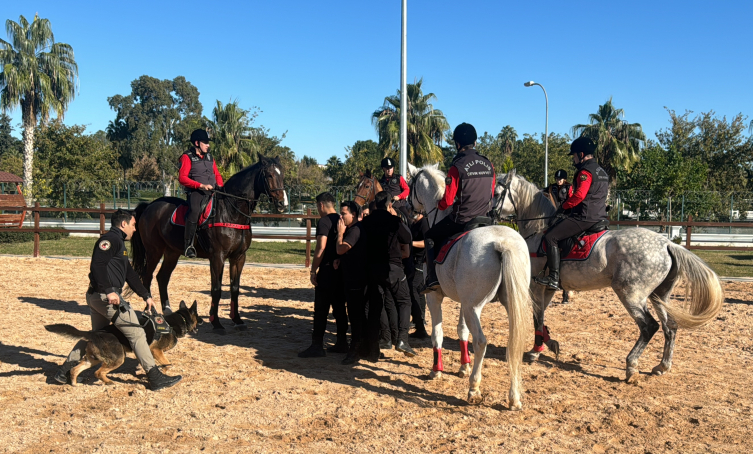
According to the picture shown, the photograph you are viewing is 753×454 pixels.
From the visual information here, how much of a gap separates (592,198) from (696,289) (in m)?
1.43

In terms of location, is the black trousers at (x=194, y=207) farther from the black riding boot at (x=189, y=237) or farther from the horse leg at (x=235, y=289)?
the horse leg at (x=235, y=289)

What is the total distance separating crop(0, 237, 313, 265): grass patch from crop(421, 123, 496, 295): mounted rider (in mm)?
10509

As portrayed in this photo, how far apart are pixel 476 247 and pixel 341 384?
6.50 ft

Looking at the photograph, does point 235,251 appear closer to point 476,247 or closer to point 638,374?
point 476,247

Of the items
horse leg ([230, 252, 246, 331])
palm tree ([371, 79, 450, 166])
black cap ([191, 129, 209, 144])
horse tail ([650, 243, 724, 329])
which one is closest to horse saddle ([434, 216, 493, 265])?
horse tail ([650, 243, 724, 329])

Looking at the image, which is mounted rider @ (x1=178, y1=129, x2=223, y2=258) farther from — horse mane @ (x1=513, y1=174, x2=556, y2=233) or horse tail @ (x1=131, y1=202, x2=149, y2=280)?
horse mane @ (x1=513, y1=174, x2=556, y2=233)

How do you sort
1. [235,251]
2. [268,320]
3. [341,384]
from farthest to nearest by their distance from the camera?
[268,320]
[235,251]
[341,384]

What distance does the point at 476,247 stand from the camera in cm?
478

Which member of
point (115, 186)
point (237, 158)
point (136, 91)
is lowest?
point (115, 186)

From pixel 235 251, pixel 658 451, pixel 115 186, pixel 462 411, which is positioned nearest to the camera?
pixel 658 451

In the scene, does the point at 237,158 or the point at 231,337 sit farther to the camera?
the point at 237,158

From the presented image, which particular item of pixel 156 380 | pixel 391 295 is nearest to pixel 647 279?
pixel 391 295

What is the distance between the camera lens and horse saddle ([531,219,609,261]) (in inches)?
238

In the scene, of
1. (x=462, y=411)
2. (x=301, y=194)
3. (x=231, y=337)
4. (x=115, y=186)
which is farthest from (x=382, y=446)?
(x=115, y=186)
